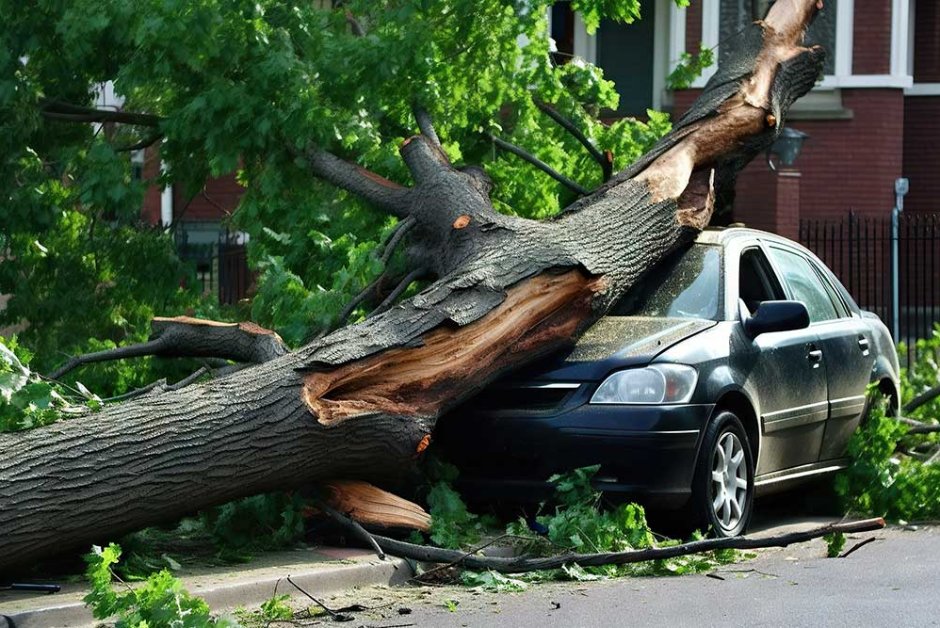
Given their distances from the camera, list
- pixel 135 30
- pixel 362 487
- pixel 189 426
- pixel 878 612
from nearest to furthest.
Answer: pixel 878 612
pixel 189 426
pixel 362 487
pixel 135 30

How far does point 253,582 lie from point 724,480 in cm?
273

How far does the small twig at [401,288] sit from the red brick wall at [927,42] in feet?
64.1

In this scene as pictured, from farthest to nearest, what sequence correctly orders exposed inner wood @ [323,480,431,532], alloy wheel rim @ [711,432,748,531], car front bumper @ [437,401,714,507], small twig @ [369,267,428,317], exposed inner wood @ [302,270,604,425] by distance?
small twig @ [369,267,428,317] → alloy wheel rim @ [711,432,748,531] → car front bumper @ [437,401,714,507] → exposed inner wood @ [323,480,431,532] → exposed inner wood @ [302,270,604,425]

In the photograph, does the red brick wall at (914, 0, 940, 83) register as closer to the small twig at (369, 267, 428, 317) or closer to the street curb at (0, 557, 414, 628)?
the small twig at (369, 267, 428, 317)

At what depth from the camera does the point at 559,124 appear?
11.9 m

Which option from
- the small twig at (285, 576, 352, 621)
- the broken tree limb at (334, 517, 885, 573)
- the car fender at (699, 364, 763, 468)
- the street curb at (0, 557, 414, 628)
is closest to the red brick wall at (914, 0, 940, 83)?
the car fender at (699, 364, 763, 468)

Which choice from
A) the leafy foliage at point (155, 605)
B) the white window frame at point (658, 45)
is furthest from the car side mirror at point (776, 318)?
the white window frame at point (658, 45)

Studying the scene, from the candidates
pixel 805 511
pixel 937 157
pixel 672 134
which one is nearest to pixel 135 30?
pixel 672 134

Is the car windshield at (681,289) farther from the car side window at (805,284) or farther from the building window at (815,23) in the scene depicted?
the building window at (815,23)

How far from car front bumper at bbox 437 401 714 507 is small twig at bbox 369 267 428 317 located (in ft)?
3.42

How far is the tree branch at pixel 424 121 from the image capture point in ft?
34.8

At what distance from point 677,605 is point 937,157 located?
21.3m

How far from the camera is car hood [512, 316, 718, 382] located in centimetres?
805

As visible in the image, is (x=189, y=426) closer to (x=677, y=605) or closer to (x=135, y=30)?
(x=677, y=605)
